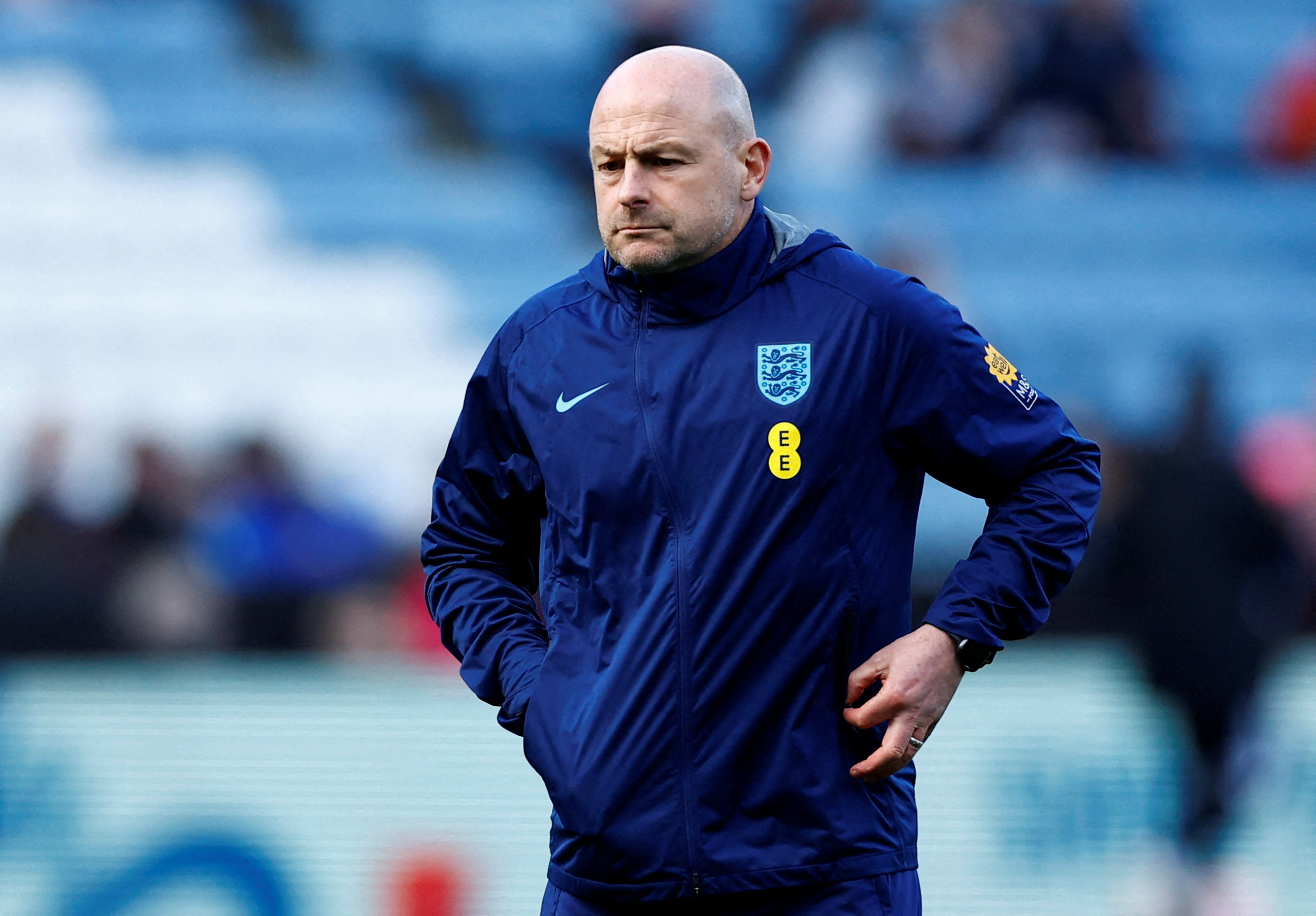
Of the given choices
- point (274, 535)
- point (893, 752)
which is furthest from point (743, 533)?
point (274, 535)

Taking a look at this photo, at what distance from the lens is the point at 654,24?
9.54 meters

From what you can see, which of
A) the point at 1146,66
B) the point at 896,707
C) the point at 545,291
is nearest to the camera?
the point at 896,707

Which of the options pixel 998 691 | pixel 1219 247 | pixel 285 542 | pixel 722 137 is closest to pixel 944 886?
pixel 998 691

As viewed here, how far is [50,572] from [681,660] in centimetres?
444

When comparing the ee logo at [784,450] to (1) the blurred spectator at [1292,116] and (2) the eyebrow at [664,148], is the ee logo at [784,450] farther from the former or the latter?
(1) the blurred spectator at [1292,116]

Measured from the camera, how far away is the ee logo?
246 centimetres

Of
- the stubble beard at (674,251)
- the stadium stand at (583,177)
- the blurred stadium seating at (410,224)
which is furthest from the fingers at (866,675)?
the stadium stand at (583,177)

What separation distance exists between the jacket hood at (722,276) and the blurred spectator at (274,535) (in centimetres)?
425

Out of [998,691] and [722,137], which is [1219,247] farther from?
[722,137]

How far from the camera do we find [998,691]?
222 inches

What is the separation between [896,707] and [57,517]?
546cm

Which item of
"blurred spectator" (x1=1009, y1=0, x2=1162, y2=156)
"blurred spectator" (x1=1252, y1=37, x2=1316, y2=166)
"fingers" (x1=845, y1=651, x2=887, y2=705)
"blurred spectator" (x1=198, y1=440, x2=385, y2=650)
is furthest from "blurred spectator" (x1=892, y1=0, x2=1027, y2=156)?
"fingers" (x1=845, y1=651, x2=887, y2=705)

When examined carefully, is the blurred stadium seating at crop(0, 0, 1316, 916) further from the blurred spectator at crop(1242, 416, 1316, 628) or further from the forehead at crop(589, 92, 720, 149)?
the forehead at crop(589, 92, 720, 149)

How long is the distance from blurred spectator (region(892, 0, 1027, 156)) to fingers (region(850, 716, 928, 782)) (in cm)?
746
